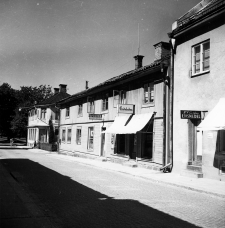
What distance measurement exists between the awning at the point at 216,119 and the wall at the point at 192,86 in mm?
645

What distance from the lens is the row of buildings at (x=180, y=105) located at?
11.5 m

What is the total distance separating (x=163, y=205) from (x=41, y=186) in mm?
4416

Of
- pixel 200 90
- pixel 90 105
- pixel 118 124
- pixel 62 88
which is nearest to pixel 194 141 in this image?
pixel 200 90

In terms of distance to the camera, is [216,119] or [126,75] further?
[126,75]

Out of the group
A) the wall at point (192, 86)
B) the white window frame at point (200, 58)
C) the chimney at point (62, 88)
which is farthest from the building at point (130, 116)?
the chimney at point (62, 88)

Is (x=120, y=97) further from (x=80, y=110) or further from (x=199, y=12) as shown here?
(x=80, y=110)

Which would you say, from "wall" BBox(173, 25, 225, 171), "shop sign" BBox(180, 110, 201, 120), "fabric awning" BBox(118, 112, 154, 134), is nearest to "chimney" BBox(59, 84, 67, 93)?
"fabric awning" BBox(118, 112, 154, 134)

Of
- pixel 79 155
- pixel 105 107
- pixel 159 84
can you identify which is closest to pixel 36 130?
pixel 79 155

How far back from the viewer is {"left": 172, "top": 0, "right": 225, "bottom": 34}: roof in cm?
1141

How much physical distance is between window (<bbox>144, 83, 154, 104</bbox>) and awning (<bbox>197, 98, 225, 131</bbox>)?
557cm

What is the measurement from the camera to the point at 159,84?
15367mm

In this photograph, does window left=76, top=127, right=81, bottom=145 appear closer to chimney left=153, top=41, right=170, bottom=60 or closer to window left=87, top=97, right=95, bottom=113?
window left=87, top=97, right=95, bottom=113

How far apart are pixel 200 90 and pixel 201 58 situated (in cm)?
152

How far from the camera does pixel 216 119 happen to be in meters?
10.4
